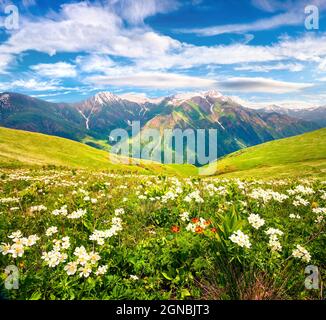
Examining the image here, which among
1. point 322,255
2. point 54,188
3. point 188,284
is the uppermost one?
point 54,188

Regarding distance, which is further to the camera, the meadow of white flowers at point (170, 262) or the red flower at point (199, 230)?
the red flower at point (199, 230)

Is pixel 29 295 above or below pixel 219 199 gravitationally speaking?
below

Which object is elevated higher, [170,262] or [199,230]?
[199,230]

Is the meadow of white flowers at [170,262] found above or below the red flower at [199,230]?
below

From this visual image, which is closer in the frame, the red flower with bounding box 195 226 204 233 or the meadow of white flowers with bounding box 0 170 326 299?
the meadow of white flowers with bounding box 0 170 326 299

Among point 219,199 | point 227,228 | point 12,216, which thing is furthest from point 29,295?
point 219,199

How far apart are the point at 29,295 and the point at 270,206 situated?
24.4ft

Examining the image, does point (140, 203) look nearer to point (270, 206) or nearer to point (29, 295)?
point (270, 206)

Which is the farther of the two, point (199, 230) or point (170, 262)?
point (199, 230)

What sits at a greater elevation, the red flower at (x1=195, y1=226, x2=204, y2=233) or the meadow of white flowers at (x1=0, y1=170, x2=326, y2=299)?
the red flower at (x1=195, y1=226, x2=204, y2=233)
